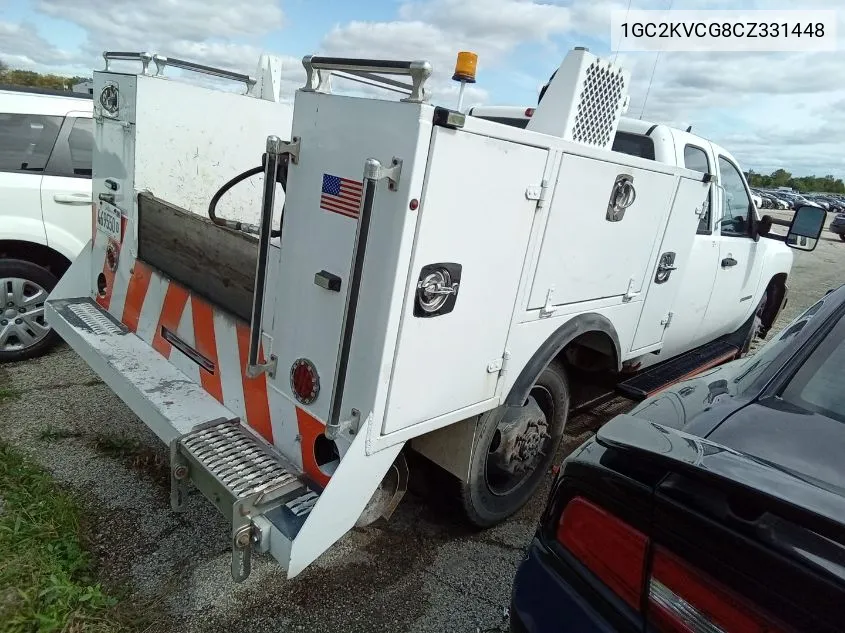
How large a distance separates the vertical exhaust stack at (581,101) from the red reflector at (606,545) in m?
1.56

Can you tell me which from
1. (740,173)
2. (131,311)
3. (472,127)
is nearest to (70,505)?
(131,311)

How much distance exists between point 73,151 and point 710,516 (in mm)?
4751

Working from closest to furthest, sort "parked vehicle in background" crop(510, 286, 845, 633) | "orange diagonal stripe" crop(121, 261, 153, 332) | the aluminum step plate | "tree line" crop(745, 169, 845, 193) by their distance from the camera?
"parked vehicle in background" crop(510, 286, 845, 633) → the aluminum step plate → "orange diagonal stripe" crop(121, 261, 153, 332) → "tree line" crop(745, 169, 845, 193)

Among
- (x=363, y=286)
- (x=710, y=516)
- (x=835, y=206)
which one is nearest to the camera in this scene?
(x=710, y=516)

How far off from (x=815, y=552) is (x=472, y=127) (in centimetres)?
142

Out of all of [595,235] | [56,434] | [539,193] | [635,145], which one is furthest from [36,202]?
[635,145]

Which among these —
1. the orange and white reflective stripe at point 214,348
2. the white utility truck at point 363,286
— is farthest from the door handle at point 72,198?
the orange and white reflective stripe at point 214,348

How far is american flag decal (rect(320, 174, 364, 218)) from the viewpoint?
1.96 m

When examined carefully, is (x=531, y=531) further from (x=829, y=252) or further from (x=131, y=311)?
(x=829, y=252)

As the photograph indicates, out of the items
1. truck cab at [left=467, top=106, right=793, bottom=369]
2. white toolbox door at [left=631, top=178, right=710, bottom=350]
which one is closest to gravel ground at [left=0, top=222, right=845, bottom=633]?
white toolbox door at [left=631, top=178, right=710, bottom=350]

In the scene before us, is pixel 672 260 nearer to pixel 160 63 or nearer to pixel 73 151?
pixel 160 63

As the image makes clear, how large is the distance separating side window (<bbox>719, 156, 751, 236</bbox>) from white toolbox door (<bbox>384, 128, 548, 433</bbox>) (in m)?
2.75

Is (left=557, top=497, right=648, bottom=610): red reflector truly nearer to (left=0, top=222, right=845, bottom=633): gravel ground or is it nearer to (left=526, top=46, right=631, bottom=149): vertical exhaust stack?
(left=0, top=222, right=845, bottom=633): gravel ground

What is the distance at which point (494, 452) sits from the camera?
2.83 metres
